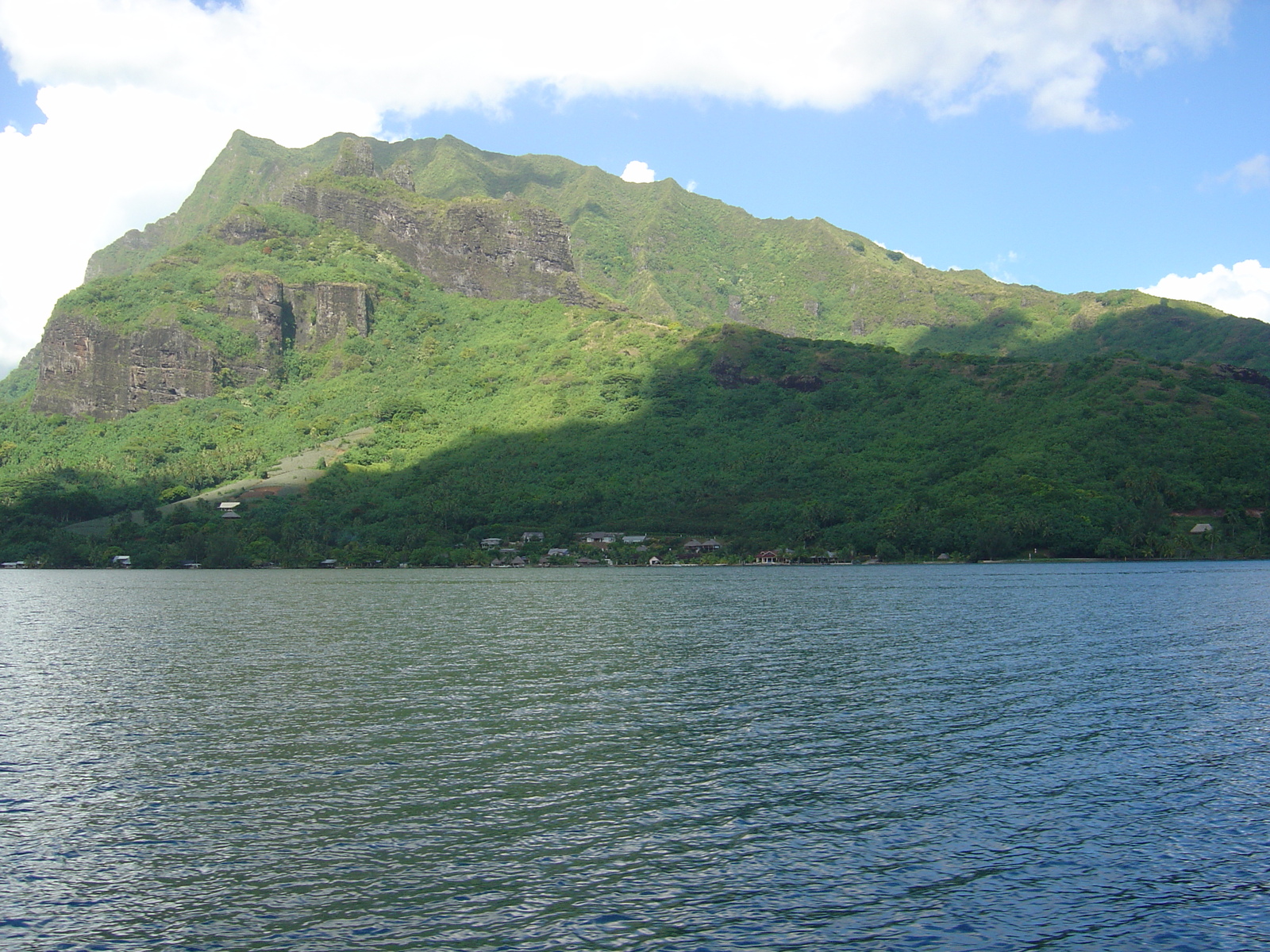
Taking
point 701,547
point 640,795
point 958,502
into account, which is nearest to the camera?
point 640,795

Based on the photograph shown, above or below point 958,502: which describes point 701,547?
below

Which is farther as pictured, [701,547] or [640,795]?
[701,547]

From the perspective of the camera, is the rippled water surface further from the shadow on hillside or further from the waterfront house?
the waterfront house

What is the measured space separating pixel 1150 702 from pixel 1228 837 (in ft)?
57.2

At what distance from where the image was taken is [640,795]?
24.7m

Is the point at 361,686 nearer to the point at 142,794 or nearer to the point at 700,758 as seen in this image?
the point at 142,794

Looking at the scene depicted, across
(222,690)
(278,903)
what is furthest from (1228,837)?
(222,690)

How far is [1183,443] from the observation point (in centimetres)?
17825

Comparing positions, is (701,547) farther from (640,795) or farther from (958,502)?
(640,795)

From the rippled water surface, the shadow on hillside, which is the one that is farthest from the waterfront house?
the rippled water surface

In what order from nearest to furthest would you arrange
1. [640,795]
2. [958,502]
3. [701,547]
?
[640,795] < [958,502] < [701,547]

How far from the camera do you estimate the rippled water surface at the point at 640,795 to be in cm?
1731

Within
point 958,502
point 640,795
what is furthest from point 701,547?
point 640,795

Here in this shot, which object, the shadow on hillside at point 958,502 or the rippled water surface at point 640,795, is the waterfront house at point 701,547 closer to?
the shadow on hillside at point 958,502
